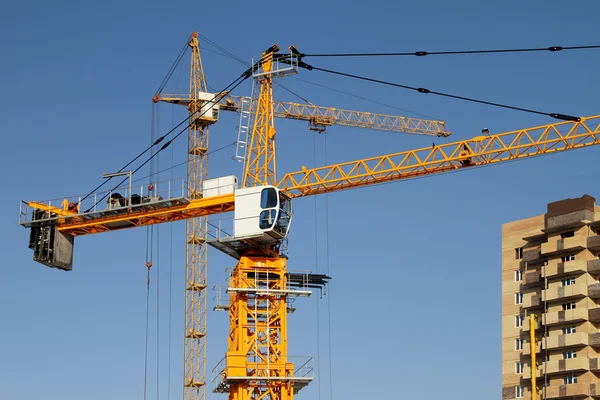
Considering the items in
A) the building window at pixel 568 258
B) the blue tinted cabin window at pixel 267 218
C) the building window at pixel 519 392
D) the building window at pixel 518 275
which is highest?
the building window at pixel 568 258

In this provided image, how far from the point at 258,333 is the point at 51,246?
19703mm

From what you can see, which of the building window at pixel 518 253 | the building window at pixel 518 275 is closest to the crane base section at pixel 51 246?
the building window at pixel 518 275

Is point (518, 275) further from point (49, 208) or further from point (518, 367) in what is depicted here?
point (49, 208)

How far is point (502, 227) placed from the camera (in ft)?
484

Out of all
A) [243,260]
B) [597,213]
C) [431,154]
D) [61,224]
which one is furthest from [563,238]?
[61,224]

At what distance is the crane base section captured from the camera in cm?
10125

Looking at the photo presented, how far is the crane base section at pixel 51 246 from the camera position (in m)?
101

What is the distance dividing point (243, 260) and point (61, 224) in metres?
16.6

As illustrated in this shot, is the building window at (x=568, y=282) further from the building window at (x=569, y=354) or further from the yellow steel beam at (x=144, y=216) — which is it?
the yellow steel beam at (x=144, y=216)

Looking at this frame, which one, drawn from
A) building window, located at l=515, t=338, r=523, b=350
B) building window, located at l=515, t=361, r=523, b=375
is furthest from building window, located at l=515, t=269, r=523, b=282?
building window, located at l=515, t=361, r=523, b=375

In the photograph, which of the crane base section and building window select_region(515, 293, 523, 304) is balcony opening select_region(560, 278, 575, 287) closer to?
building window select_region(515, 293, 523, 304)

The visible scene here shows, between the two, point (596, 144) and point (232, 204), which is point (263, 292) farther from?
point (596, 144)

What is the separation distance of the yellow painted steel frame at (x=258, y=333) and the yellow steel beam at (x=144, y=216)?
5.46m

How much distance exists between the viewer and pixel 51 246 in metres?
102
